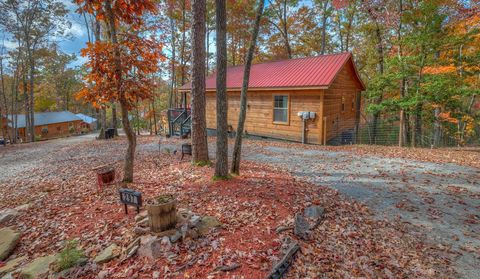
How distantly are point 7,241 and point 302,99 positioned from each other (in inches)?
413

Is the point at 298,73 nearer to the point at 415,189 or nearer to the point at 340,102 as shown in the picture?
the point at 340,102

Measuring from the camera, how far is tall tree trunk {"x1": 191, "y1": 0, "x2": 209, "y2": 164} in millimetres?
5789

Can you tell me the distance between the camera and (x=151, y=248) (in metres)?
2.79

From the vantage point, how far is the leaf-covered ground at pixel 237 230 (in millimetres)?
2695

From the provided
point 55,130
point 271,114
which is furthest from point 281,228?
point 55,130

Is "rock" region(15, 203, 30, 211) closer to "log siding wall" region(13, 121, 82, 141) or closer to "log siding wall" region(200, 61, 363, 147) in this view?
"log siding wall" region(200, 61, 363, 147)

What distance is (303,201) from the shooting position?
4344 mm

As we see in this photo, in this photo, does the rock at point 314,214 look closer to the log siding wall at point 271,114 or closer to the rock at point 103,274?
the rock at point 103,274

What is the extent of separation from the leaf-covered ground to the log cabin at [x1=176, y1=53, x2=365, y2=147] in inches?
219

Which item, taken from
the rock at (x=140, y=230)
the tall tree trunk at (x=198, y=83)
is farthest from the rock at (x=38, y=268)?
the tall tree trunk at (x=198, y=83)

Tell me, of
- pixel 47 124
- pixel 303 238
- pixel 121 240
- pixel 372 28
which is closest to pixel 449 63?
pixel 372 28

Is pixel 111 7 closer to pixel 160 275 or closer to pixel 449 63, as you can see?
pixel 160 275

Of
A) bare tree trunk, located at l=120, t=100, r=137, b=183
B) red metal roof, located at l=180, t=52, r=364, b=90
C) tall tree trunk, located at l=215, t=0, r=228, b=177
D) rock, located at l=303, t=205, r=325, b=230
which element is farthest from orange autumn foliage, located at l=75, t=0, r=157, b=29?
red metal roof, located at l=180, t=52, r=364, b=90

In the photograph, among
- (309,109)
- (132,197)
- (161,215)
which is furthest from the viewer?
(309,109)
